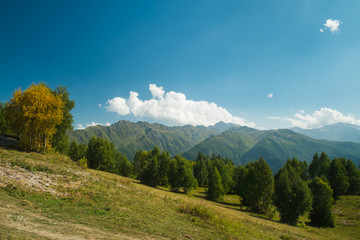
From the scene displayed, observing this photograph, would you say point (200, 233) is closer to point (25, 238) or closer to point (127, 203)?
point (127, 203)

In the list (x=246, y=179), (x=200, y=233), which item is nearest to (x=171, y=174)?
(x=246, y=179)

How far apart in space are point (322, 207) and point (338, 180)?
121 ft

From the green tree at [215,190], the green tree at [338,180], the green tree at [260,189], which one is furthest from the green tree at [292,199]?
the green tree at [338,180]

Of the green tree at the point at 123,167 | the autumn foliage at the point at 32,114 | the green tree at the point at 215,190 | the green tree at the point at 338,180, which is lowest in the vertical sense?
the green tree at the point at 123,167

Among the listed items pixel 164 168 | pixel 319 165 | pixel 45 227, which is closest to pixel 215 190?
pixel 164 168

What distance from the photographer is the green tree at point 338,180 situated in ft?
221

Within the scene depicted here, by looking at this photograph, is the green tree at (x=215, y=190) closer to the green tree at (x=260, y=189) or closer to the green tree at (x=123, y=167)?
the green tree at (x=260, y=189)

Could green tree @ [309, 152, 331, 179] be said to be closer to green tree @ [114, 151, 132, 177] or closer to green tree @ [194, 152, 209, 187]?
green tree @ [194, 152, 209, 187]

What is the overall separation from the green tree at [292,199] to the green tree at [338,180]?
129ft

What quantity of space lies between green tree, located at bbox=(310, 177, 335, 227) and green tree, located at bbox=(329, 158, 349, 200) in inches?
1236

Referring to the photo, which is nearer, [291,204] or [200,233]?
[200,233]

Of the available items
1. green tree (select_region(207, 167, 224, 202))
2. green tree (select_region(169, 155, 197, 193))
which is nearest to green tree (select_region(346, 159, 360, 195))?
green tree (select_region(207, 167, 224, 202))

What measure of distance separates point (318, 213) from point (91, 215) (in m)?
55.0

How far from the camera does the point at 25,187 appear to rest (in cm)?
1702
